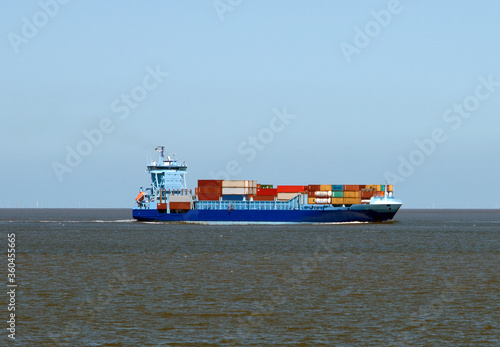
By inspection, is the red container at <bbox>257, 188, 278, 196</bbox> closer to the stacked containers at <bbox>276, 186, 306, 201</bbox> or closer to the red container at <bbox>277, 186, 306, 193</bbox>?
the stacked containers at <bbox>276, 186, 306, 201</bbox>

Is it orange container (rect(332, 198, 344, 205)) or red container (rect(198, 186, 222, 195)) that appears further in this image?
red container (rect(198, 186, 222, 195))

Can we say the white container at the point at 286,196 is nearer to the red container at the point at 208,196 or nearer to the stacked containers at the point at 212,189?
the stacked containers at the point at 212,189

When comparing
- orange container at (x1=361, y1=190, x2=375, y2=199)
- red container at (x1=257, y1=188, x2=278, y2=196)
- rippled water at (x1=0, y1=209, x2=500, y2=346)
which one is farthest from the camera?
red container at (x1=257, y1=188, x2=278, y2=196)

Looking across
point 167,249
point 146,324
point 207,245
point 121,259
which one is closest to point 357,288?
point 146,324

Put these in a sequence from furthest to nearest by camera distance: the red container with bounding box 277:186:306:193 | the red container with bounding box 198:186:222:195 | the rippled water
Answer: the red container with bounding box 198:186:222:195
the red container with bounding box 277:186:306:193
the rippled water

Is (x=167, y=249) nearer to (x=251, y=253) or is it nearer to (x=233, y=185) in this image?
(x=251, y=253)

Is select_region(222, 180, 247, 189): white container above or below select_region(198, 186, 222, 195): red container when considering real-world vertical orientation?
above

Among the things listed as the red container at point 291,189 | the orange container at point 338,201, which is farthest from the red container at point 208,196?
the orange container at point 338,201

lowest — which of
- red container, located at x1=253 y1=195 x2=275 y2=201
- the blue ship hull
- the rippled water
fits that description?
→ the rippled water

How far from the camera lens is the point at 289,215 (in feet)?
432

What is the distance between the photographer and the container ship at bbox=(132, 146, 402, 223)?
12850 cm

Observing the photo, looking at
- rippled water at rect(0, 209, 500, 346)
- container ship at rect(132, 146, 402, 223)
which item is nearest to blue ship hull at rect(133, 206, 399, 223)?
container ship at rect(132, 146, 402, 223)

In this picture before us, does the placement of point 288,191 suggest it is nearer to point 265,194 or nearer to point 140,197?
point 265,194

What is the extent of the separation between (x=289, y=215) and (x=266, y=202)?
4860 millimetres
